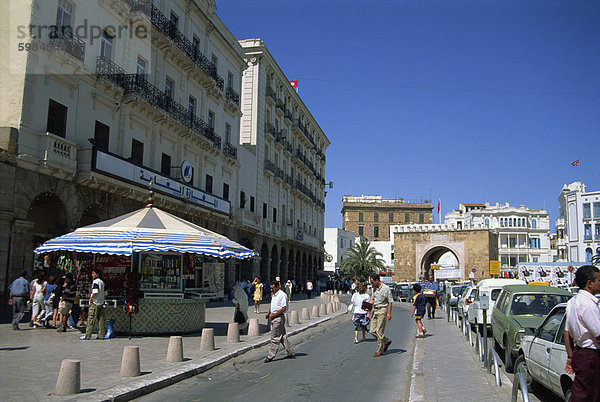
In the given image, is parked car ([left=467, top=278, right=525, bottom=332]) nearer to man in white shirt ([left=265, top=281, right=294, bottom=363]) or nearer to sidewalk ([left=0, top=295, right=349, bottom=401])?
sidewalk ([left=0, top=295, right=349, bottom=401])

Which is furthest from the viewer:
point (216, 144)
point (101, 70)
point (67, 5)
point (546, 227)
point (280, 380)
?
point (546, 227)

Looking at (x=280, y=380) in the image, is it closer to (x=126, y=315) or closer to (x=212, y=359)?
(x=212, y=359)

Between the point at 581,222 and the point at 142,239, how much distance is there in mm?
73204

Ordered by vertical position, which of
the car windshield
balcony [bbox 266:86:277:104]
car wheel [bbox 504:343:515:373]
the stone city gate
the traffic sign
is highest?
balcony [bbox 266:86:277:104]

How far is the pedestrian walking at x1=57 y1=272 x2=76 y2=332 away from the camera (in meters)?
14.8

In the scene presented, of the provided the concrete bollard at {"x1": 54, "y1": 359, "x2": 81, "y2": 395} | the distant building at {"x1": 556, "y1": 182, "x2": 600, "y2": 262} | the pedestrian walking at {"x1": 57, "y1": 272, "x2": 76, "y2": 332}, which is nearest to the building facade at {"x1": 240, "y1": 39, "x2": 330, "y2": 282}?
the pedestrian walking at {"x1": 57, "y1": 272, "x2": 76, "y2": 332}

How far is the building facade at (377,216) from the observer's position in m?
107

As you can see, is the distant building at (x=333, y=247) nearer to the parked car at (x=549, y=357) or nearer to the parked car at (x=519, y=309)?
the parked car at (x=519, y=309)

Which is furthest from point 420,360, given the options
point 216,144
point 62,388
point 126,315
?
point 216,144

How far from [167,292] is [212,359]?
4.67m

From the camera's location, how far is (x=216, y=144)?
107ft

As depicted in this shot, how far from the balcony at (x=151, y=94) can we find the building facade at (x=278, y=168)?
25.1 feet

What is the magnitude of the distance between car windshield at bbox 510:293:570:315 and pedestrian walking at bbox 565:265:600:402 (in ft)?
21.6

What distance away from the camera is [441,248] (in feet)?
226
